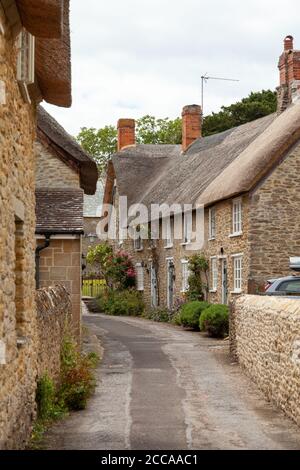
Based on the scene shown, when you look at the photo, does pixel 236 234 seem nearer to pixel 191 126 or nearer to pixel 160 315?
pixel 160 315

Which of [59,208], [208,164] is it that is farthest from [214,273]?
[59,208]

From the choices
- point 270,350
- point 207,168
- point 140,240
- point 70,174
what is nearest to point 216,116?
point 140,240

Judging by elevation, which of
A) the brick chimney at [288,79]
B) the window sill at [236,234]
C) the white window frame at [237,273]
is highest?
the brick chimney at [288,79]

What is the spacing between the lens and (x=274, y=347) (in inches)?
503

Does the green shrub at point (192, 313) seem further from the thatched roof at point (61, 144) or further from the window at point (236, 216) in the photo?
the thatched roof at point (61, 144)

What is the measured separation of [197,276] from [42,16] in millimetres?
23305

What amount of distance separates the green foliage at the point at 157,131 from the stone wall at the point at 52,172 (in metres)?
43.5

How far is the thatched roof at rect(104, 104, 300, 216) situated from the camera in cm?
2538

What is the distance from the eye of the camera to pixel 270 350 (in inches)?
518

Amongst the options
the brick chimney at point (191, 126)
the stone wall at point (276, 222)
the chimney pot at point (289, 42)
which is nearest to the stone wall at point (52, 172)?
the stone wall at point (276, 222)

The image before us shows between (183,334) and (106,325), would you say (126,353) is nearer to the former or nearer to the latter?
(183,334)

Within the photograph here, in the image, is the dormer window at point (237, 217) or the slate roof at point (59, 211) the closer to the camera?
the slate roof at point (59, 211)

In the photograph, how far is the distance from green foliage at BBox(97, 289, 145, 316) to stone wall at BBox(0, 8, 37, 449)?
27535 mm

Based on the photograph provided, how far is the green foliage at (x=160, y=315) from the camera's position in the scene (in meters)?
33.0
